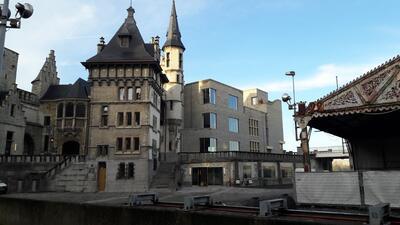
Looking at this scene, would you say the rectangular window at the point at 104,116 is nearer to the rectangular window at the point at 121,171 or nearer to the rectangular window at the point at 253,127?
the rectangular window at the point at 121,171

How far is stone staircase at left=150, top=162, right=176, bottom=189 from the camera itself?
38969mm

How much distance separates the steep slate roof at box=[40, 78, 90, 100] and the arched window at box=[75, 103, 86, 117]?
1.25m

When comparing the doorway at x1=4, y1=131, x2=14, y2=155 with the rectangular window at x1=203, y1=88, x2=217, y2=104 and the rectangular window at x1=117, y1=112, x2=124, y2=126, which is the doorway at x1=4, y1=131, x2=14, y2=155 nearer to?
the rectangular window at x1=117, y1=112, x2=124, y2=126

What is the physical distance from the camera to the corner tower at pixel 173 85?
5016 cm

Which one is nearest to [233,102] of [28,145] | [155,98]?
[155,98]

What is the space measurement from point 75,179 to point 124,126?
749 centimetres

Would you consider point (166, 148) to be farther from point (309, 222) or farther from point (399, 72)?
point (309, 222)

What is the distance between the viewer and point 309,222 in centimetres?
643

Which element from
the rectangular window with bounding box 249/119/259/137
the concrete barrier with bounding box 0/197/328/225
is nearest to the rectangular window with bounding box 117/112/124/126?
the concrete barrier with bounding box 0/197/328/225

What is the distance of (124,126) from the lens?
40.4 m

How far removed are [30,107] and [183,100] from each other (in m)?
21.4

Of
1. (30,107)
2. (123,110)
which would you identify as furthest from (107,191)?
(30,107)

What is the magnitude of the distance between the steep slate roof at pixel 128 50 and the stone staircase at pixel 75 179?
37.8 feet

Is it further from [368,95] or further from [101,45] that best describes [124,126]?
[368,95]
